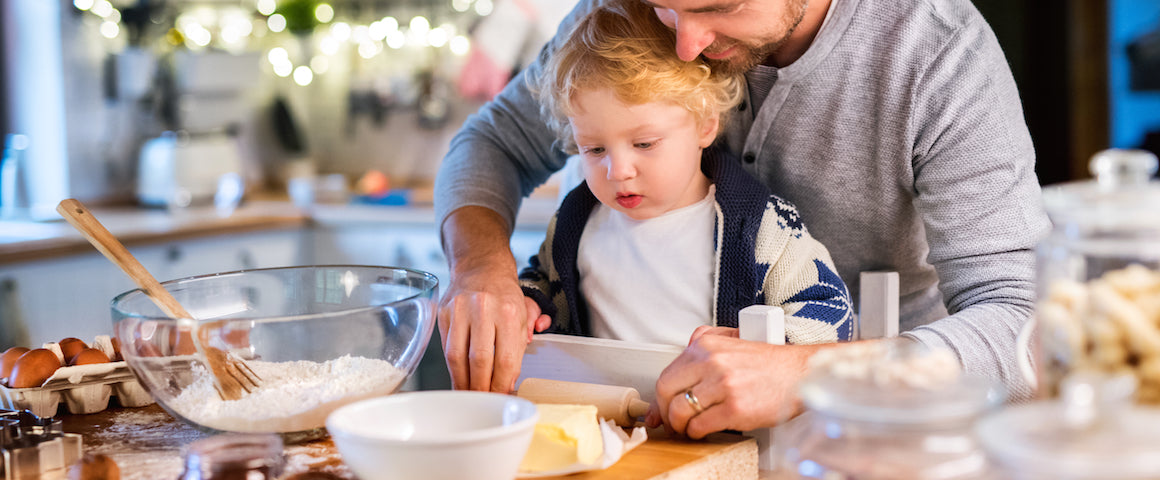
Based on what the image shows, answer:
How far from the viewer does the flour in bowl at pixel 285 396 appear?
982 mm

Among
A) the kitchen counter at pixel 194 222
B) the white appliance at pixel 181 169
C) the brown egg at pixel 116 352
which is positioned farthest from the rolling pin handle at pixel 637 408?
the white appliance at pixel 181 169

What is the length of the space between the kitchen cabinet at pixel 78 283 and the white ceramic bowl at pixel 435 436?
78.3 inches

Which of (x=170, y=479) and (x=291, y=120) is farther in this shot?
(x=291, y=120)

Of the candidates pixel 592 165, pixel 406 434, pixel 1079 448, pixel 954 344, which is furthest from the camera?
pixel 592 165

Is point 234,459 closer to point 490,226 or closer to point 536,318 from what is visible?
point 536,318

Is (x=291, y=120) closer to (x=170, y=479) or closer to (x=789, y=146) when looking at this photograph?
(x=789, y=146)

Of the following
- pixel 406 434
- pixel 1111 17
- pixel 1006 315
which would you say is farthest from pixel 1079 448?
pixel 1111 17

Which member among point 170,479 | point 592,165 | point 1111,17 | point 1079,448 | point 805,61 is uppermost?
point 1111,17

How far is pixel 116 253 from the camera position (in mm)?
1043

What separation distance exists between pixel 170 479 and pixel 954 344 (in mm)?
789

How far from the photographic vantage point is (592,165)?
133cm

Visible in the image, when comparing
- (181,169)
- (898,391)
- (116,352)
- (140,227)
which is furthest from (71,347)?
(181,169)

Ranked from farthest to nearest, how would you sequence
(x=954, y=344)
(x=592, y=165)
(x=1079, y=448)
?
(x=592, y=165)
(x=954, y=344)
(x=1079, y=448)

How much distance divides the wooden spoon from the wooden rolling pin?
31 cm
